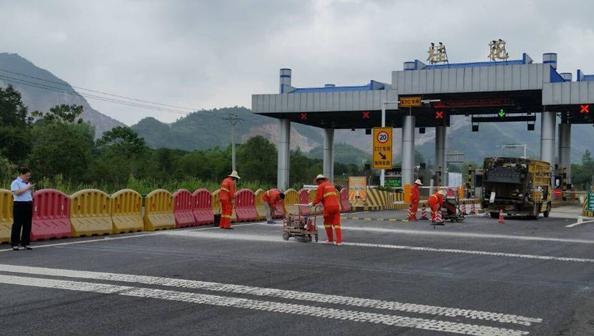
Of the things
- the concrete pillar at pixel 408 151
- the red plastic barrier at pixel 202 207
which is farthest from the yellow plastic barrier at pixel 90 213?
the concrete pillar at pixel 408 151

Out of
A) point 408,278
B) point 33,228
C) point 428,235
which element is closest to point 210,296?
point 408,278

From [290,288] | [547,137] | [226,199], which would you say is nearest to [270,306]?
[290,288]

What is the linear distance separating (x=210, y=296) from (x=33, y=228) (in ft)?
26.9

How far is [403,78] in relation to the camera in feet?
163

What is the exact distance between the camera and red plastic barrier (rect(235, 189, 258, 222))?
23.1 m

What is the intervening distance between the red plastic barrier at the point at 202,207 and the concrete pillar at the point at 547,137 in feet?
106

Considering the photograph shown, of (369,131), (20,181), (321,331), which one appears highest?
(369,131)

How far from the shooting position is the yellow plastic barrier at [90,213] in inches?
634

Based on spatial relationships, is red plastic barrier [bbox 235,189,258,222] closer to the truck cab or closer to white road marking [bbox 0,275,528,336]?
the truck cab

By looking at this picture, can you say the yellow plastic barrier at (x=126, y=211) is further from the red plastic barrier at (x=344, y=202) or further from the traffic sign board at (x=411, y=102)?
the traffic sign board at (x=411, y=102)

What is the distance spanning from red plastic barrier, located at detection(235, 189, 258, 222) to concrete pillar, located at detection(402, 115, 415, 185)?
3011cm

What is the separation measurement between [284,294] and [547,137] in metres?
42.7

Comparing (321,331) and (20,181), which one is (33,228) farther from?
(321,331)

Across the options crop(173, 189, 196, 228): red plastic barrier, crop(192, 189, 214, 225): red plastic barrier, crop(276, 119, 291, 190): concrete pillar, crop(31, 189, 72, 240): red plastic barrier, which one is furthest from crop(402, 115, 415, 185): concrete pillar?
crop(31, 189, 72, 240): red plastic barrier
